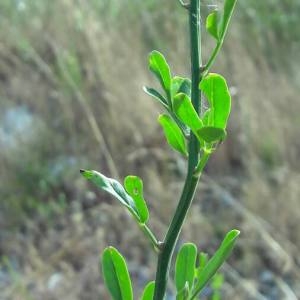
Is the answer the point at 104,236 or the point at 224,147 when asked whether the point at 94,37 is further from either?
the point at 104,236

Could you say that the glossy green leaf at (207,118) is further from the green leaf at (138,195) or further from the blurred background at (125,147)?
the blurred background at (125,147)

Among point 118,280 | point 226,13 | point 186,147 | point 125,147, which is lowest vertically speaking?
point 125,147

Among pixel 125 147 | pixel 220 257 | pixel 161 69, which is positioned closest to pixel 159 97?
pixel 161 69

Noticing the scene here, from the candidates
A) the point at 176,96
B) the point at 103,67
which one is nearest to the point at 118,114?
the point at 103,67

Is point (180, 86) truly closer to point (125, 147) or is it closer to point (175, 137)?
point (175, 137)

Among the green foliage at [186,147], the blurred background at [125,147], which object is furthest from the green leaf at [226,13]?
the blurred background at [125,147]

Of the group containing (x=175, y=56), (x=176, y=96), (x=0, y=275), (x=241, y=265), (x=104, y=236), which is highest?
(x=176, y=96)

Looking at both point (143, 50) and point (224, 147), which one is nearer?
point (224, 147)
